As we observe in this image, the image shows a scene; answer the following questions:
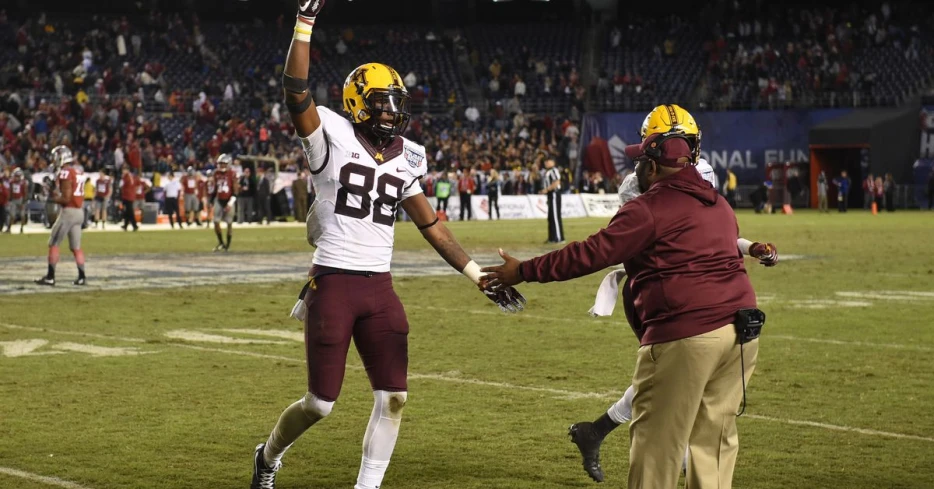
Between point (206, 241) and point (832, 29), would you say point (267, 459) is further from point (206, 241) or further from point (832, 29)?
point (832, 29)

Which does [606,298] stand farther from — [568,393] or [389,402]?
[568,393]

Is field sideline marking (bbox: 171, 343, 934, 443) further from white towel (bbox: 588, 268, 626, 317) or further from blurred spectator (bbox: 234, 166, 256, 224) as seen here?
blurred spectator (bbox: 234, 166, 256, 224)

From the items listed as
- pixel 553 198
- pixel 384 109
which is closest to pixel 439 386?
pixel 384 109

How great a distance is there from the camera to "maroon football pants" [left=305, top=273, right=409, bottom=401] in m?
5.62

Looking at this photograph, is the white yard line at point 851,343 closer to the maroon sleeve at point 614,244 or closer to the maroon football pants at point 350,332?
the maroon football pants at point 350,332

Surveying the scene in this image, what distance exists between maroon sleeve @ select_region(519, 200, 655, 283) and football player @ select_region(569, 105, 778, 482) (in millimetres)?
522

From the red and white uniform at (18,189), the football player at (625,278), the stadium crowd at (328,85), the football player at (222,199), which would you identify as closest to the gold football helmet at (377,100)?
the football player at (625,278)

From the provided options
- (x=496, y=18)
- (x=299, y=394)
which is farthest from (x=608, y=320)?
(x=496, y=18)

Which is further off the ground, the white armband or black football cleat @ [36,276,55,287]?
the white armband

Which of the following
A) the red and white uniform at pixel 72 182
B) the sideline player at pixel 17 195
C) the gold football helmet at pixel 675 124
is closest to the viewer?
the gold football helmet at pixel 675 124

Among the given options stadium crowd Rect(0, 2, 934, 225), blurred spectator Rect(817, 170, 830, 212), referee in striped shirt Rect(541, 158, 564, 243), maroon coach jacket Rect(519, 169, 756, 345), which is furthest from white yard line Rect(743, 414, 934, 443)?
blurred spectator Rect(817, 170, 830, 212)

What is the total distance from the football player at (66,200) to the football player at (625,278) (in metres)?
10.9

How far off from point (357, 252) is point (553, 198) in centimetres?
2037

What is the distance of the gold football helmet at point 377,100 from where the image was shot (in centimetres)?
575
